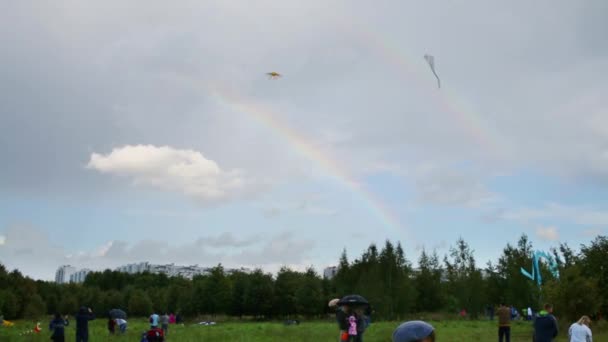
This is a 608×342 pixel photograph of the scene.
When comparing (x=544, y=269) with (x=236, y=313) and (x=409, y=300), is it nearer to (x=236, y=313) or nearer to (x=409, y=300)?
(x=409, y=300)

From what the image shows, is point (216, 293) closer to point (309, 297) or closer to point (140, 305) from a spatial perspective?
point (309, 297)

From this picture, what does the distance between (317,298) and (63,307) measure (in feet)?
153

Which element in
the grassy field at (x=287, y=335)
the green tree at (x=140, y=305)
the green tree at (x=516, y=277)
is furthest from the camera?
the green tree at (x=140, y=305)

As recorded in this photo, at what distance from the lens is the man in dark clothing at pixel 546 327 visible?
47.9 feet

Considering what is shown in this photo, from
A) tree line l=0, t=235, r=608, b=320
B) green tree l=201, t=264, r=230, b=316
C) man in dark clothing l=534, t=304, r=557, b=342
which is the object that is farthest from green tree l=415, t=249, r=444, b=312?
man in dark clothing l=534, t=304, r=557, b=342

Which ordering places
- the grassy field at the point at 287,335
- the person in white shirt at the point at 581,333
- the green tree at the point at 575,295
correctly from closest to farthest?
the person in white shirt at the point at 581,333 < the grassy field at the point at 287,335 < the green tree at the point at 575,295

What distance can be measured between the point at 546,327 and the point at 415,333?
495 inches

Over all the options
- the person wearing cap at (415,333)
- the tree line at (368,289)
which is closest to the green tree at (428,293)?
the tree line at (368,289)

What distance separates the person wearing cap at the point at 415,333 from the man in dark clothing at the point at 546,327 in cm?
1244

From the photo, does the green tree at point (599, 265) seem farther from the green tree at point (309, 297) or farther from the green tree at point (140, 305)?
the green tree at point (140, 305)

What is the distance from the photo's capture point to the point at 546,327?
14.6 meters

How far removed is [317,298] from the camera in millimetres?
74125

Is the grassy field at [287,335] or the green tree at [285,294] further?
the green tree at [285,294]

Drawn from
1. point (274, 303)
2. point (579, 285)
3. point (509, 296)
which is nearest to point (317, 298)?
point (274, 303)
